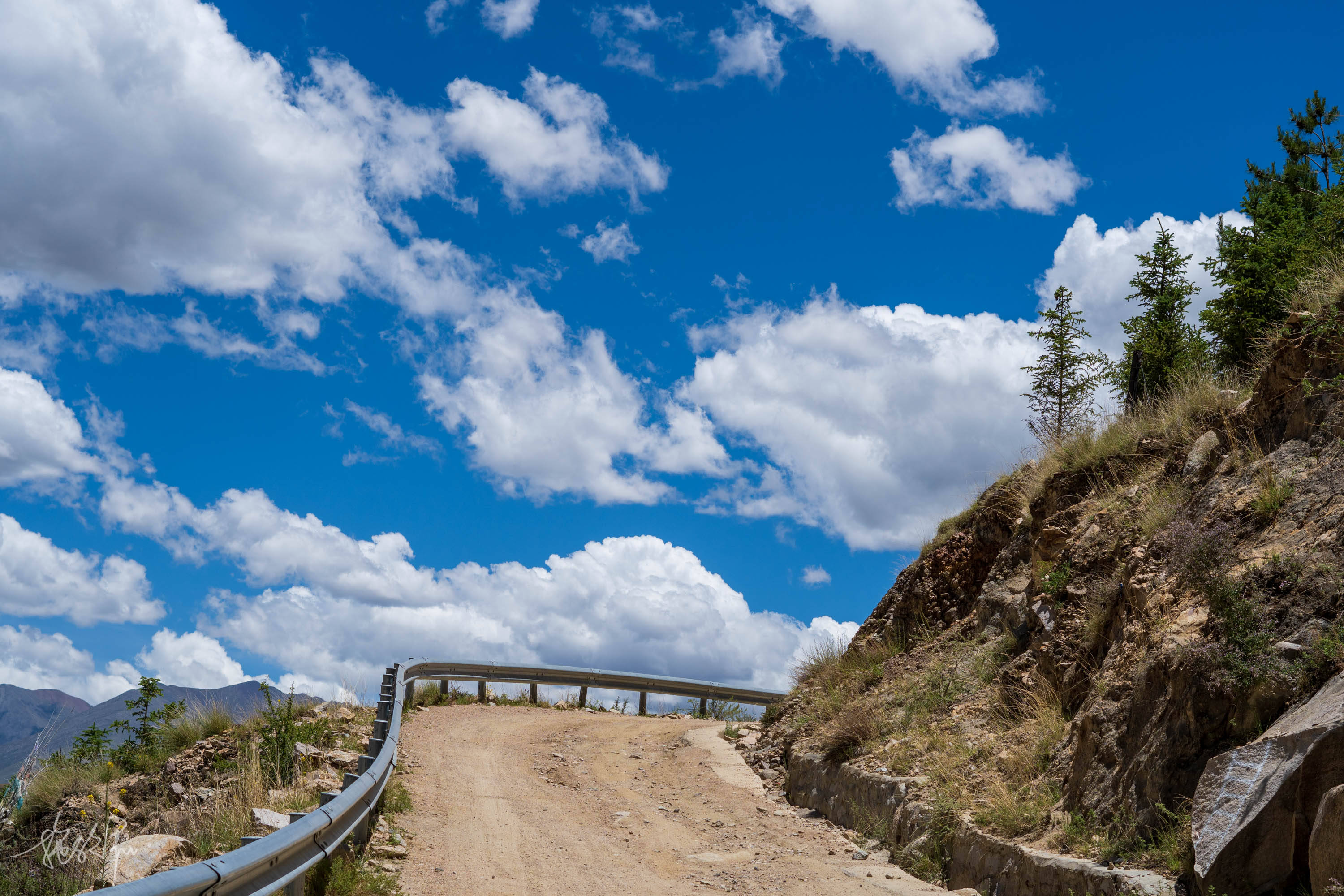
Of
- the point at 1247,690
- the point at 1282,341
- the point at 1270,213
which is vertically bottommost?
the point at 1247,690

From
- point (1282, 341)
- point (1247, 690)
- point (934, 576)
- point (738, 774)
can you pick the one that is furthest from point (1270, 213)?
point (1247, 690)

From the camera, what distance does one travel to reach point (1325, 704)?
649 centimetres

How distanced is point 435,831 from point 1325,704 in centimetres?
832

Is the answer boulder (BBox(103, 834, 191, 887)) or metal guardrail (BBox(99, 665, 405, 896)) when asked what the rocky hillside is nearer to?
metal guardrail (BBox(99, 665, 405, 896))

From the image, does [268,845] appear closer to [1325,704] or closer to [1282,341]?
[1325,704]

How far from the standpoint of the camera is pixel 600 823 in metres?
11.5

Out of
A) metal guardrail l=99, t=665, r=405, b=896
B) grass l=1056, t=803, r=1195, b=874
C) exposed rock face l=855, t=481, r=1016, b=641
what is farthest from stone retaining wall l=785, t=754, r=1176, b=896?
metal guardrail l=99, t=665, r=405, b=896

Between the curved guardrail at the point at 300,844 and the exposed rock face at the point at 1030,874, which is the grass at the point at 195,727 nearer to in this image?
the curved guardrail at the point at 300,844

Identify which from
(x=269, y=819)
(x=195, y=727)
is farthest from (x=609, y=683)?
(x=269, y=819)

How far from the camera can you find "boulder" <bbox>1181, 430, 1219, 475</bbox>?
1122 cm

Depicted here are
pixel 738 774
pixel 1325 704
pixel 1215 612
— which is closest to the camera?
pixel 1325 704

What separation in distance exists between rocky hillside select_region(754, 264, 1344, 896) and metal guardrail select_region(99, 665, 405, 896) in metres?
5.71

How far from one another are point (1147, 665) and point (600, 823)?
6.57 m

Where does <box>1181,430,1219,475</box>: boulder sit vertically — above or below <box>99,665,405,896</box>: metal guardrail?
above
